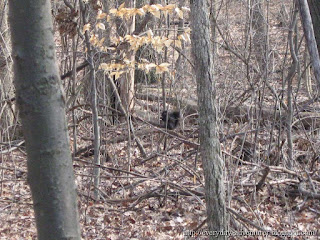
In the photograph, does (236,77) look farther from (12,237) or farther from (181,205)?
(12,237)

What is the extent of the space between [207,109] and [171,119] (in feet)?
13.0

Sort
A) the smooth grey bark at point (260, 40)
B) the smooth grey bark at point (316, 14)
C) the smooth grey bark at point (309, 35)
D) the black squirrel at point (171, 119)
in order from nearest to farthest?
1. the smooth grey bark at point (309, 35)
2. the smooth grey bark at point (316, 14)
3. the smooth grey bark at point (260, 40)
4. the black squirrel at point (171, 119)

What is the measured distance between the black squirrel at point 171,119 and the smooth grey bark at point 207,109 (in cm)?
375

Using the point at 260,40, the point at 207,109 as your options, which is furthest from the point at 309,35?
the point at 260,40

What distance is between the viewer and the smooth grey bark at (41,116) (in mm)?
1687

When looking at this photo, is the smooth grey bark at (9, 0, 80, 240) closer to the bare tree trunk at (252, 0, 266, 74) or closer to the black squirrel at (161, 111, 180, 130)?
the bare tree trunk at (252, 0, 266, 74)

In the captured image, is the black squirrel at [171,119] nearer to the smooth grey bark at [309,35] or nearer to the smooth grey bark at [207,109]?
the smooth grey bark at [207,109]

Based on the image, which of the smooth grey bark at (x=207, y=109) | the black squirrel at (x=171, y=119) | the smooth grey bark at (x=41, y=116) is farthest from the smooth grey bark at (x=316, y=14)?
the smooth grey bark at (x=41, y=116)

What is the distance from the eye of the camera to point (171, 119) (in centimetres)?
772

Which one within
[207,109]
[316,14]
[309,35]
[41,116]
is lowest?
[207,109]

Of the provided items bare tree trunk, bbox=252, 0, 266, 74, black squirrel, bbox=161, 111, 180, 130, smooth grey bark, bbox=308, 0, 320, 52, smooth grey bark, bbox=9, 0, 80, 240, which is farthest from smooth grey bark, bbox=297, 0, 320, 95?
black squirrel, bbox=161, 111, 180, 130

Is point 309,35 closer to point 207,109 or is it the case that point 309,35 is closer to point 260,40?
point 207,109

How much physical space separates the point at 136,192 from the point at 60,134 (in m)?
4.82

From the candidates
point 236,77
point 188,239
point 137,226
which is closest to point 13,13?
point 188,239
